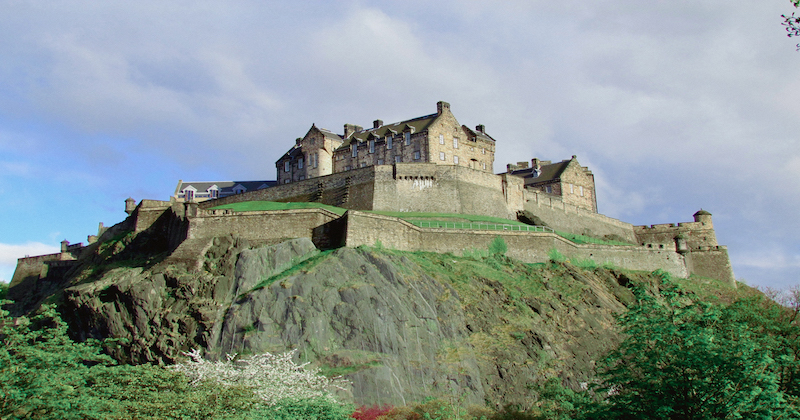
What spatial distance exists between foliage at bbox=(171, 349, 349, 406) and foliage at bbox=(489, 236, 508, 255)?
21652mm

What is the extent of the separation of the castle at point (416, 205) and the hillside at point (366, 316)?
268cm

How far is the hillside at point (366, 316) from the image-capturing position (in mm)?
36438

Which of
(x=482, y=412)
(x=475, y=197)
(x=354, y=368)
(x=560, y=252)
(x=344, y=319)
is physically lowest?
(x=482, y=412)

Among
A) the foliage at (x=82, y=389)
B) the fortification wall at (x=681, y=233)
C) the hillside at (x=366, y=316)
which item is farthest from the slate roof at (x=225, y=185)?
the foliage at (x=82, y=389)

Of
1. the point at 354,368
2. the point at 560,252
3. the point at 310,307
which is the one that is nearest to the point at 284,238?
the point at 310,307

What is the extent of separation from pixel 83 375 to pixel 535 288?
31077 mm

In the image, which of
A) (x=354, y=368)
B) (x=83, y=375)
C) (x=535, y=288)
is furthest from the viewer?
(x=535, y=288)

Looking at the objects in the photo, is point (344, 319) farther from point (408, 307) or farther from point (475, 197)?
point (475, 197)

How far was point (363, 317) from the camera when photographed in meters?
38.1

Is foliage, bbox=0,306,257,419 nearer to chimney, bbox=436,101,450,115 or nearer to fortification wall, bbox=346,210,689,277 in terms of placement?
fortification wall, bbox=346,210,689,277

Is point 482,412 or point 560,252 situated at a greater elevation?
point 560,252

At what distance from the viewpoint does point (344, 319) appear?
37875mm

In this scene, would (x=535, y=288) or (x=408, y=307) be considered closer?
(x=408, y=307)

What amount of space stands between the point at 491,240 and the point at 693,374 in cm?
2963
